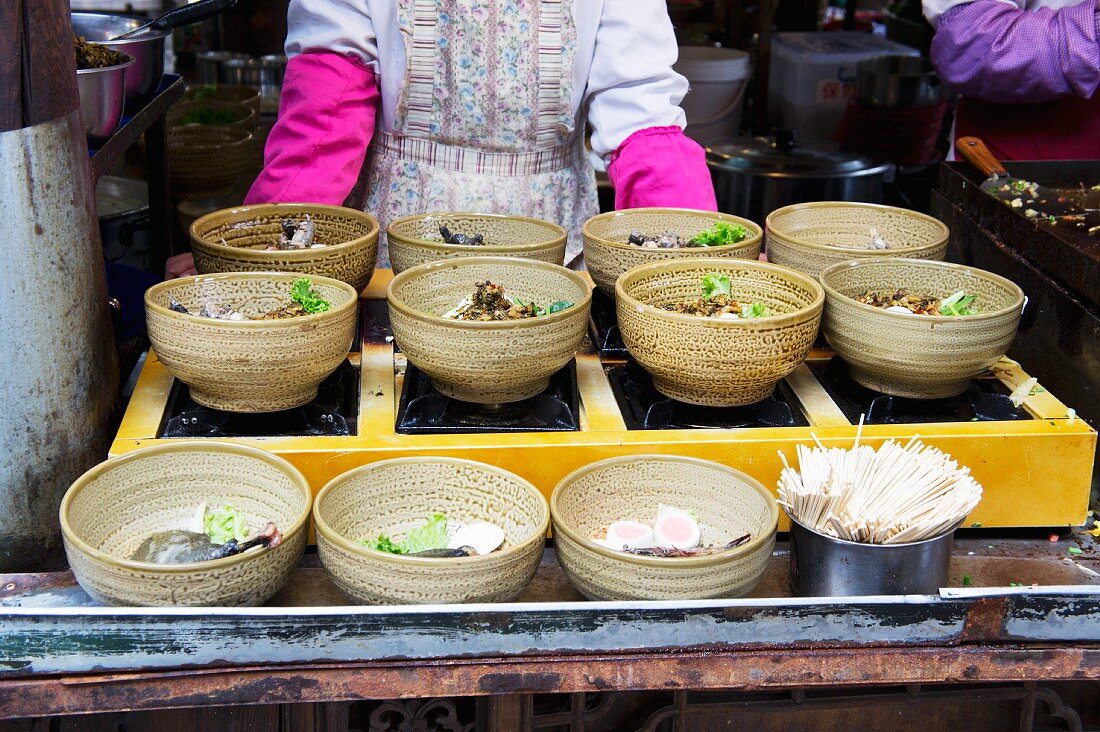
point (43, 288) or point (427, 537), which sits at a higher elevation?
point (43, 288)

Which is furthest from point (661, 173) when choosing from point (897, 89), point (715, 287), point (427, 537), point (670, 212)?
point (897, 89)

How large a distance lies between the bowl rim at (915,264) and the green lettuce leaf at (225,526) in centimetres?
93

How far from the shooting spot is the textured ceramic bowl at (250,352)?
1506 mm

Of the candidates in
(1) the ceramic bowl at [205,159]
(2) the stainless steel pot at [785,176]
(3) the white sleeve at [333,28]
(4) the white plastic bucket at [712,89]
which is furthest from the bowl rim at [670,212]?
(4) the white plastic bucket at [712,89]

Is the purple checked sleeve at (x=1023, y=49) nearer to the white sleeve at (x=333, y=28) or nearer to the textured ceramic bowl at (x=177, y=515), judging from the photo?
the white sleeve at (x=333, y=28)

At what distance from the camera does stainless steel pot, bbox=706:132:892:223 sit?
3.79 meters

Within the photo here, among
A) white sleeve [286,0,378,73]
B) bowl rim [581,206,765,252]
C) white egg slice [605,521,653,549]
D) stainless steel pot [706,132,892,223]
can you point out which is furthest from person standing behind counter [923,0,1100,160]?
white egg slice [605,521,653,549]

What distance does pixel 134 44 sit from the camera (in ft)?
6.66

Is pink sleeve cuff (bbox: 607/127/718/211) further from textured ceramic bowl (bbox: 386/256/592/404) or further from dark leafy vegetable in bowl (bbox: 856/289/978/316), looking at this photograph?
textured ceramic bowl (bbox: 386/256/592/404)

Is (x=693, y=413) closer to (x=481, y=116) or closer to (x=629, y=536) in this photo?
(x=629, y=536)

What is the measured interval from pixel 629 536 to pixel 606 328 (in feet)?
1.93

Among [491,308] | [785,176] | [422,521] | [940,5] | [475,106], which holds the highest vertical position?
[940,5]

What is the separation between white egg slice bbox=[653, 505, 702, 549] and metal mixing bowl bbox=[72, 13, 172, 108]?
4.18ft

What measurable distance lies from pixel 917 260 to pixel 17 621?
1463 millimetres
